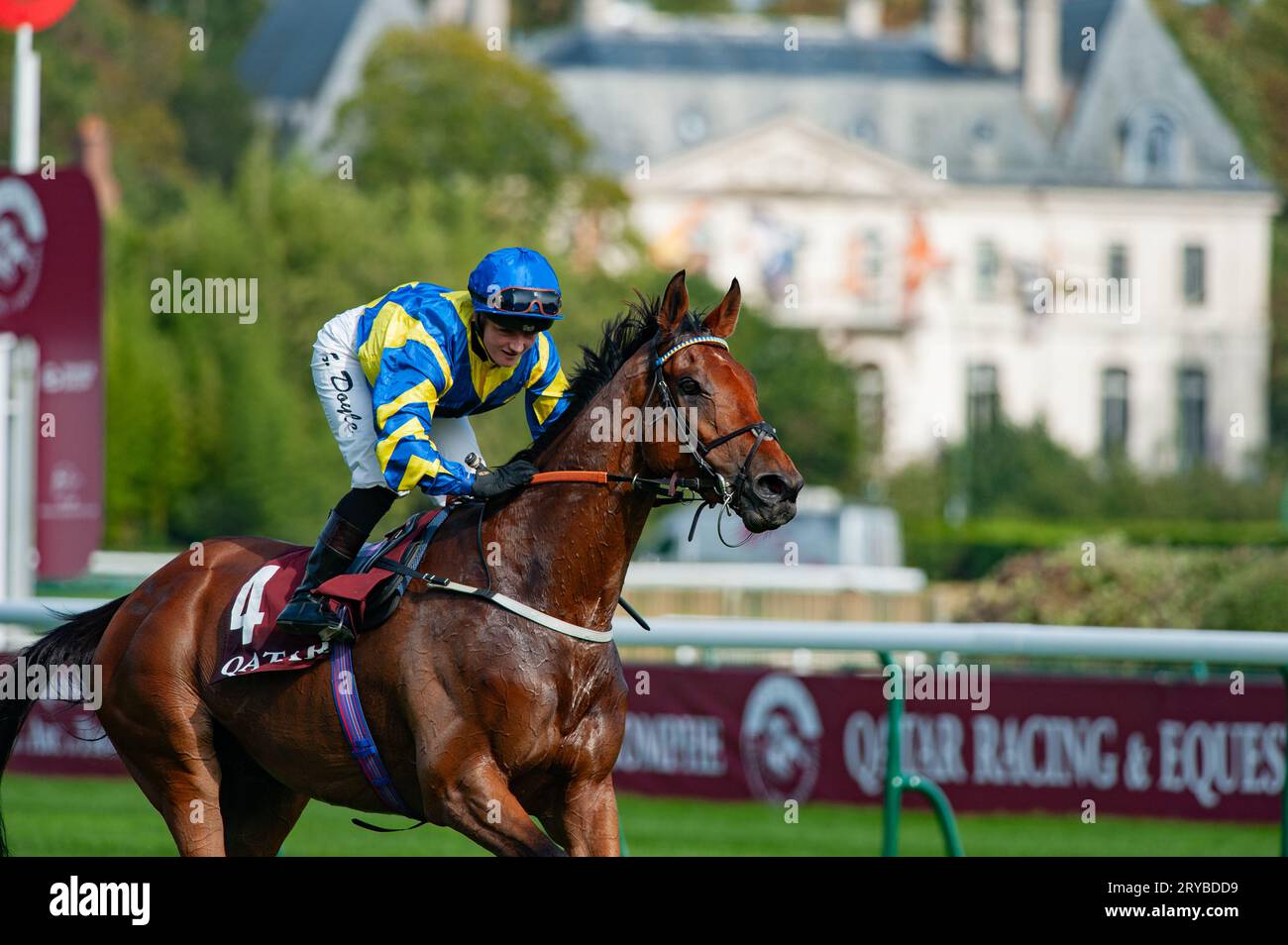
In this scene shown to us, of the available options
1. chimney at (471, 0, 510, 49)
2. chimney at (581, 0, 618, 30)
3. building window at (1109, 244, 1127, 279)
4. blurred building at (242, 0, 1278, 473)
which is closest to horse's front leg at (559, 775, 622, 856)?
blurred building at (242, 0, 1278, 473)

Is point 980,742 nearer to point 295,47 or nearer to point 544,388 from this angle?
point 544,388

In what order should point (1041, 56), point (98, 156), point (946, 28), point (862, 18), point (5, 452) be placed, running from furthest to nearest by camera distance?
point (862, 18) < point (946, 28) < point (1041, 56) < point (98, 156) < point (5, 452)

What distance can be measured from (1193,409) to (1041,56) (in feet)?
30.6

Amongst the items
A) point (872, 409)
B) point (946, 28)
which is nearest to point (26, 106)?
point (872, 409)

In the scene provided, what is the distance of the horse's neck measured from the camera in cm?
503

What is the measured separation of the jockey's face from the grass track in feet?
11.5

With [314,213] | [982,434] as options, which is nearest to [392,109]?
[314,213]

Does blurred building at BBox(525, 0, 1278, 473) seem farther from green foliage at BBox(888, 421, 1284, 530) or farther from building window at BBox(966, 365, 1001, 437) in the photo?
green foliage at BBox(888, 421, 1284, 530)

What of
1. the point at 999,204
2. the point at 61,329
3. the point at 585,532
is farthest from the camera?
the point at 999,204

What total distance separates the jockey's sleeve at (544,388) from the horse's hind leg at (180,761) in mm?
1175

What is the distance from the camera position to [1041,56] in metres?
50.6

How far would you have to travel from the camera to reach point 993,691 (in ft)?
34.6

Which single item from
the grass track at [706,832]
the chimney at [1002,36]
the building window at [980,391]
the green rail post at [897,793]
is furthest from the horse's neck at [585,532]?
the chimney at [1002,36]
